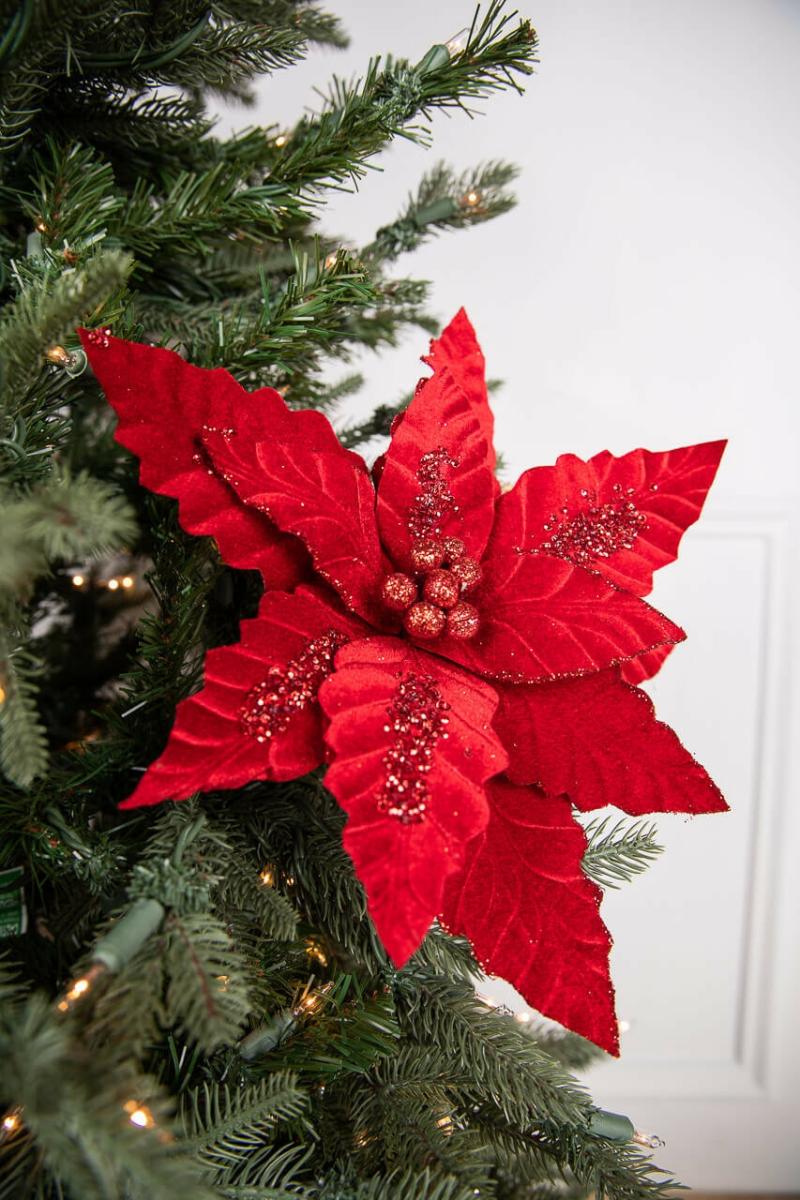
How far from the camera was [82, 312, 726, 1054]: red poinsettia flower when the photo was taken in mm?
230

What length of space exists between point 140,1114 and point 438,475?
0.71ft

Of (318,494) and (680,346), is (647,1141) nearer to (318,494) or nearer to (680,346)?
(318,494)

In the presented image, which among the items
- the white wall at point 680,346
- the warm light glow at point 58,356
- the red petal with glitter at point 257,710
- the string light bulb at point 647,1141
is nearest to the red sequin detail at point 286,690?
the red petal with glitter at point 257,710

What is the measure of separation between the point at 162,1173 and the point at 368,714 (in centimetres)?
12

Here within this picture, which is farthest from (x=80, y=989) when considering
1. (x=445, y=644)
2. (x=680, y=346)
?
(x=680, y=346)

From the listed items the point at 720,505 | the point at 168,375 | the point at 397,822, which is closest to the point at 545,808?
the point at 397,822

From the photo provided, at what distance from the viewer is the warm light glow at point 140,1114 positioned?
0.19 metres

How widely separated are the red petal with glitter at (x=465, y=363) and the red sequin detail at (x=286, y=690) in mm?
100

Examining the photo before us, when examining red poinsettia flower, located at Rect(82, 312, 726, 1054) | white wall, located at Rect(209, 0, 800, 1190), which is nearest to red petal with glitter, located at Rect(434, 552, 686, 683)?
red poinsettia flower, located at Rect(82, 312, 726, 1054)

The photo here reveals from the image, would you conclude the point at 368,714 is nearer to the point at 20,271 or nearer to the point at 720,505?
the point at 20,271

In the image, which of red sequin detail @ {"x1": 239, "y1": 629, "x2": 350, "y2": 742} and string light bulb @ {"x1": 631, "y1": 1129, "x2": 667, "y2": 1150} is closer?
red sequin detail @ {"x1": 239, "y1": 629, "x2": 350, "y2": 742}

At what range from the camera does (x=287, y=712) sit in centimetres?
24

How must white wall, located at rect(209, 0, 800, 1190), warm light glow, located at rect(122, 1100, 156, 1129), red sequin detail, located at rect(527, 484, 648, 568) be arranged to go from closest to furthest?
warm light glow, located at rect(122, 1100, 156, 1129) < red sequin detail, located at rect(527, 484, 648, 568) < white wall, located at rect(209, 0, 800, 1190)

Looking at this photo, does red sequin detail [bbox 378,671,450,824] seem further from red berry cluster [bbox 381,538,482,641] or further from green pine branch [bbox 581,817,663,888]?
green pine branch [bbox 581,817,663,888]
